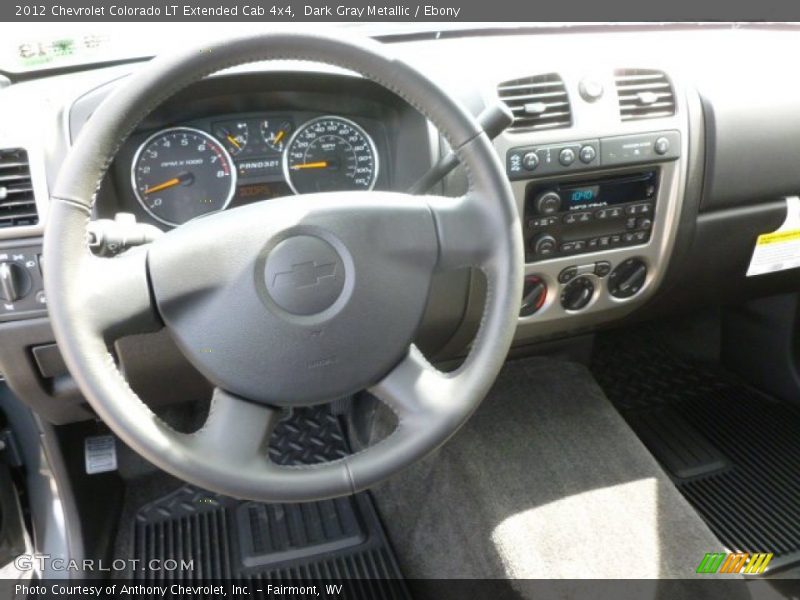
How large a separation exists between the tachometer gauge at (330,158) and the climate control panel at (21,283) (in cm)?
41

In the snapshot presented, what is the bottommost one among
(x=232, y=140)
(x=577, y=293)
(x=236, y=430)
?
(x=577, y=293)

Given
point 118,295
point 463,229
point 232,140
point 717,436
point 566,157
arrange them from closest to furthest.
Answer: point 118,295, point 463,229, point 232,140, point 566,157, point 717,436

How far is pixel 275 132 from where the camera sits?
1181mm

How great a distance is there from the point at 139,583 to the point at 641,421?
1271 millimetres

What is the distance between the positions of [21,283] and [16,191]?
5.3 inches

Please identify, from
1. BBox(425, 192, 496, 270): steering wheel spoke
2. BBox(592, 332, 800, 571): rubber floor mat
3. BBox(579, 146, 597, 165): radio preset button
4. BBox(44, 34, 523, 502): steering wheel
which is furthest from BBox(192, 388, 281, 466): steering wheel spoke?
BBox(592, 332, 800, 571): rubber floor mat

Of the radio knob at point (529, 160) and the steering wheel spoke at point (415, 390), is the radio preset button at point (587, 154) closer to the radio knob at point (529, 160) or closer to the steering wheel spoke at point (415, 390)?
the radio knob at point (529, 160)

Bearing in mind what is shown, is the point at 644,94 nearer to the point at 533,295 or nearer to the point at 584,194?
the point at 584,194

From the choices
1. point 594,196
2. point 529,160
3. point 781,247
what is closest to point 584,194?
point 594,196

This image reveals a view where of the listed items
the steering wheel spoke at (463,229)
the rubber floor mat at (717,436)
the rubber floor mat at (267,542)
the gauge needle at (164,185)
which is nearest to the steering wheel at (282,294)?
the steering wheel spoke at (463,229)

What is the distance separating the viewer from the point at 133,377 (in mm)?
1256

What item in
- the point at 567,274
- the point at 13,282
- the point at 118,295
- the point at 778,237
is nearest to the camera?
the point at 118,295

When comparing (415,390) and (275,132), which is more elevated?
(275,132)

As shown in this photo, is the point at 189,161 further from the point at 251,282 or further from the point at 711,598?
the point at 711,598
